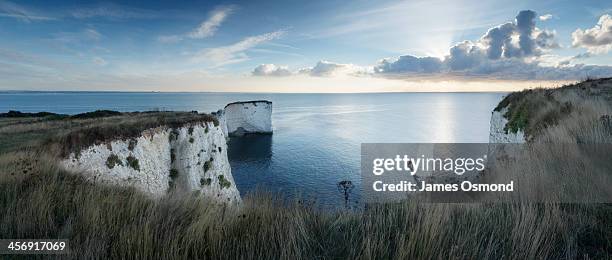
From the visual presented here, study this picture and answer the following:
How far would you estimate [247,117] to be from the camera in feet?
257

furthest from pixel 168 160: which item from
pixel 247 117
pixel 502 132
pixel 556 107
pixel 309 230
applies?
pixel 247 117

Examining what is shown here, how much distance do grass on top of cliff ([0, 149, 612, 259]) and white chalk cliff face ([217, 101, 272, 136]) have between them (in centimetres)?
7408

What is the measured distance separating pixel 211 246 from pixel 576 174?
19.8ft

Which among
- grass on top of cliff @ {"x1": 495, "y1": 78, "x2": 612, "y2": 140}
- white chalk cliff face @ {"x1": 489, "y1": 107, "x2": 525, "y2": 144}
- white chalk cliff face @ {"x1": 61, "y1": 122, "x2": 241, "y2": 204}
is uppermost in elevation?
grass on top of cliff @ {"x1": 495, "y1": 78, "x2": 612, "y2": 140}

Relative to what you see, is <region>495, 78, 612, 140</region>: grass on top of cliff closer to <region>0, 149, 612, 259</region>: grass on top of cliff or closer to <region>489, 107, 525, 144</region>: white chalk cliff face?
<region>489, 107, 525, 144</region>: white chalk cliff face

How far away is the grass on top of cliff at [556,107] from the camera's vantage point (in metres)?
10.2

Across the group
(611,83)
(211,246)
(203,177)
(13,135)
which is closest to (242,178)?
(203,177)

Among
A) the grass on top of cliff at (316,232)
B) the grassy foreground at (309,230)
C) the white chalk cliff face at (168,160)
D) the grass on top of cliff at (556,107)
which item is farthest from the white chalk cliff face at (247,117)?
the grass on top of cliff at (316,232)

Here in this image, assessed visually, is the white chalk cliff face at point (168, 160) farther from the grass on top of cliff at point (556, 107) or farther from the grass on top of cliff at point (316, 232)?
the grass on top of cliff at point (556, 107)

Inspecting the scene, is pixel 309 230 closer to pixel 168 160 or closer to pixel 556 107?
pixel 556 107

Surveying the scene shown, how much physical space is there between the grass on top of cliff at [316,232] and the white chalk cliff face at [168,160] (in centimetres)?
1030

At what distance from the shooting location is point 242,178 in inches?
1585

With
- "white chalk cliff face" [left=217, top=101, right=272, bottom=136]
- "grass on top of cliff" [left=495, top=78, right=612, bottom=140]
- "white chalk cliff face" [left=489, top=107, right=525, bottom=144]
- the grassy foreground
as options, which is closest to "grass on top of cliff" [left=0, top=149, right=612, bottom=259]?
the grassy foreground

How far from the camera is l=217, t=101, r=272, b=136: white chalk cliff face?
77.6 metres
